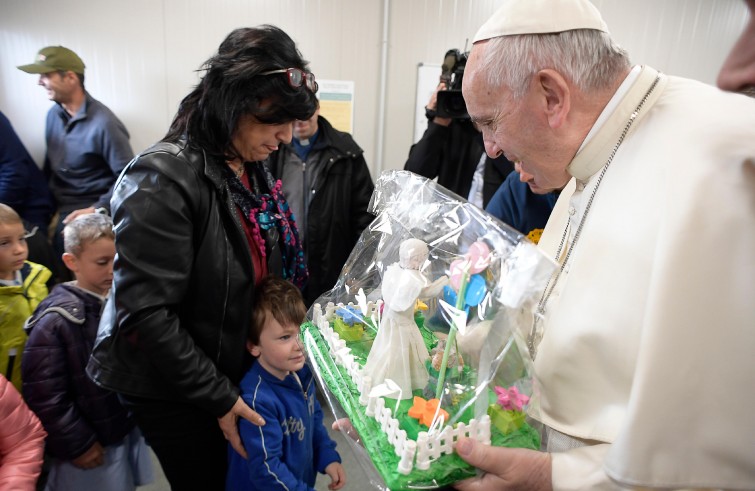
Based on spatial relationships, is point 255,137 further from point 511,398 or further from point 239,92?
point 511,398

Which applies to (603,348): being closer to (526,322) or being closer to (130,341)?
(526,322)

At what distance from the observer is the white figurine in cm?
92

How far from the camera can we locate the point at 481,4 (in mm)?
3928

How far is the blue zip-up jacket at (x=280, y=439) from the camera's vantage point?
4.63 ft

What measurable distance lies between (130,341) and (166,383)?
161mm

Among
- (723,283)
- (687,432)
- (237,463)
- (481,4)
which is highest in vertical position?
(481,4)

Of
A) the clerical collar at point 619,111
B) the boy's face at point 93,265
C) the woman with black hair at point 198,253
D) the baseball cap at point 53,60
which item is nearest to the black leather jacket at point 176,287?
the woman with black hair at point 198,253

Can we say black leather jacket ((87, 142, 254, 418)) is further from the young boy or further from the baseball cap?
the baseball cap

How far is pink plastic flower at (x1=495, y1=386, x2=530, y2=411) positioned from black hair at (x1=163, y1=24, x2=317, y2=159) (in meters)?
1.01

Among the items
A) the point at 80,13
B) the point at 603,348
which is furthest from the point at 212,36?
the point at 603,348

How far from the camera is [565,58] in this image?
890mm

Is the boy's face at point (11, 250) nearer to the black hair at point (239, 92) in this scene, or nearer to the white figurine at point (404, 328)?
the black hair at point (239, 92)

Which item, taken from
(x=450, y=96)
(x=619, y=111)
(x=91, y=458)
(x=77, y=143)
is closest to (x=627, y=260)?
(x=619, y=111)

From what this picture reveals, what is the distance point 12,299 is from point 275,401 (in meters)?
1.24
